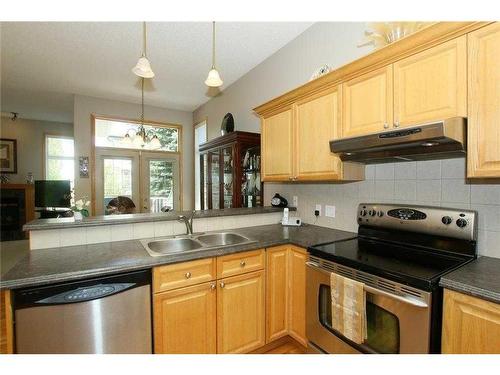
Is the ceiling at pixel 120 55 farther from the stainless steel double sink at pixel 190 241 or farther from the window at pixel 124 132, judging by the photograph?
Answer: the stainless steel double sink at pixel 190 241

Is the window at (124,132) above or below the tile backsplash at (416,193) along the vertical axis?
above

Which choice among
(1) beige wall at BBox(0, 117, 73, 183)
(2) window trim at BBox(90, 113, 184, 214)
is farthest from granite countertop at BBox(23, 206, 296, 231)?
(1) beige wall at BBox(0, 117, 73, 183)

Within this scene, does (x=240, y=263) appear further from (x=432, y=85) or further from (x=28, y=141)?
(x=28, y=141)

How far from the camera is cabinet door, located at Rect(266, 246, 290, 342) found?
1859mm

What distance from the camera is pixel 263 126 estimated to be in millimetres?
2561

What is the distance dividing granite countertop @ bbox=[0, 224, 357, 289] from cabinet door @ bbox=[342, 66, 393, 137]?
2.76 feet

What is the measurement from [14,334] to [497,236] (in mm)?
2481

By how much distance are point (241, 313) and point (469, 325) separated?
1230 mm

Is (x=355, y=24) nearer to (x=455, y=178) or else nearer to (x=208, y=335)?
(x=455, y=178)

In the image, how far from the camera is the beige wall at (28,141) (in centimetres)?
602

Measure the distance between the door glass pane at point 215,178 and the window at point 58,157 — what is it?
466cm

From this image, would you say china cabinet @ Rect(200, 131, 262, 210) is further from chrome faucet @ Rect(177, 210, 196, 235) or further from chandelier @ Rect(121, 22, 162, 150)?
chrome faucet @ Rect(177, 210, 196, 235)

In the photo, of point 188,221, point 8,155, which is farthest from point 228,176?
point 8,155

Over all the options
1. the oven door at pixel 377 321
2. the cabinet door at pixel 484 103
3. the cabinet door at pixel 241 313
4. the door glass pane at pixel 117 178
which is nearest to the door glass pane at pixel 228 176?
the cabinet door at pixel 241 313
